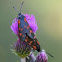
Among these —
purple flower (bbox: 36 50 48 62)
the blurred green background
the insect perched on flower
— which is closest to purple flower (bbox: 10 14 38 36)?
the insect perched on flower

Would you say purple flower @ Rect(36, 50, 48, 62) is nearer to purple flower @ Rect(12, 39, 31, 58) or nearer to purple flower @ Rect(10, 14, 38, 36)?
purple flower @ Rect(12, 39, 31, 58)

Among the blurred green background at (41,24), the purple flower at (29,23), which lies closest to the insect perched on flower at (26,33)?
the purple flower at (29,23)

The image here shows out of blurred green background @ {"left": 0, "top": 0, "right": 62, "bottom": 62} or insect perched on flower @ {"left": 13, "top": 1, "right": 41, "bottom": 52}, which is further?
blurred green background @ {"left": 0, "top": 0, "right": 62, "bottom": 62}

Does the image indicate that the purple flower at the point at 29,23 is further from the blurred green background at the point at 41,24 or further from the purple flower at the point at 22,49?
the blurred green background at the point at 41,24

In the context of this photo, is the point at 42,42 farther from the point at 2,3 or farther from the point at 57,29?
the point at 2,3

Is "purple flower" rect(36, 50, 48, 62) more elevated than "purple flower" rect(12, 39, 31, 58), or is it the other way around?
"purple flower" rect(12, 39, 31, 58)

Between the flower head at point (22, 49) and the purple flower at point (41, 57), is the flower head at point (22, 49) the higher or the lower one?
the higher one
